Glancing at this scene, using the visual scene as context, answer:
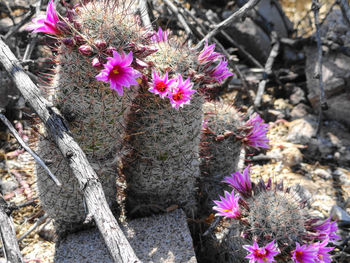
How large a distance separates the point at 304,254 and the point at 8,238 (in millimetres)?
1106

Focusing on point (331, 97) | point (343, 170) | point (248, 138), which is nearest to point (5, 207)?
point (248, 138)

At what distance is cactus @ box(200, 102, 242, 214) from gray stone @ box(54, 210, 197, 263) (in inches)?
11.2

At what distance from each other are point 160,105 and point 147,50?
274 millimetres

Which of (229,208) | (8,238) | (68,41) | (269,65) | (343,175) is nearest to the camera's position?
(8,238)

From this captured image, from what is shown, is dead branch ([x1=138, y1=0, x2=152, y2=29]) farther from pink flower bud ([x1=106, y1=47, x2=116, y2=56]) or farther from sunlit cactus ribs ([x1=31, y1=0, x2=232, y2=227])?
pink flower bud ([x1=106, y1=47, x2=116, y2=56])

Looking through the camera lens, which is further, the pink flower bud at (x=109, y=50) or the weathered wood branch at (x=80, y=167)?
the pink flower bud at (x=109, y=50)

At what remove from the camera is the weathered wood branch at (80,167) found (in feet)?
3.94

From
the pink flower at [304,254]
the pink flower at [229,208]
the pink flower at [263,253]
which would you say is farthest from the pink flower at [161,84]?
the pink flower at [304,254]

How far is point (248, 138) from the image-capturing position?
2.08 metres

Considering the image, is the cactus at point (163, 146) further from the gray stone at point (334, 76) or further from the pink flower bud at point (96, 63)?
the gray stone at point (334, 76)

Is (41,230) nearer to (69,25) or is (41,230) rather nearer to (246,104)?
(69,25)

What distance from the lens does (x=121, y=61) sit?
4.48 feet

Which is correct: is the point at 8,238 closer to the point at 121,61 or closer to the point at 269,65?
the point at 121,61

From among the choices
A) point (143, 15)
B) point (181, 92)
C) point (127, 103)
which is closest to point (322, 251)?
point (181, 92)
